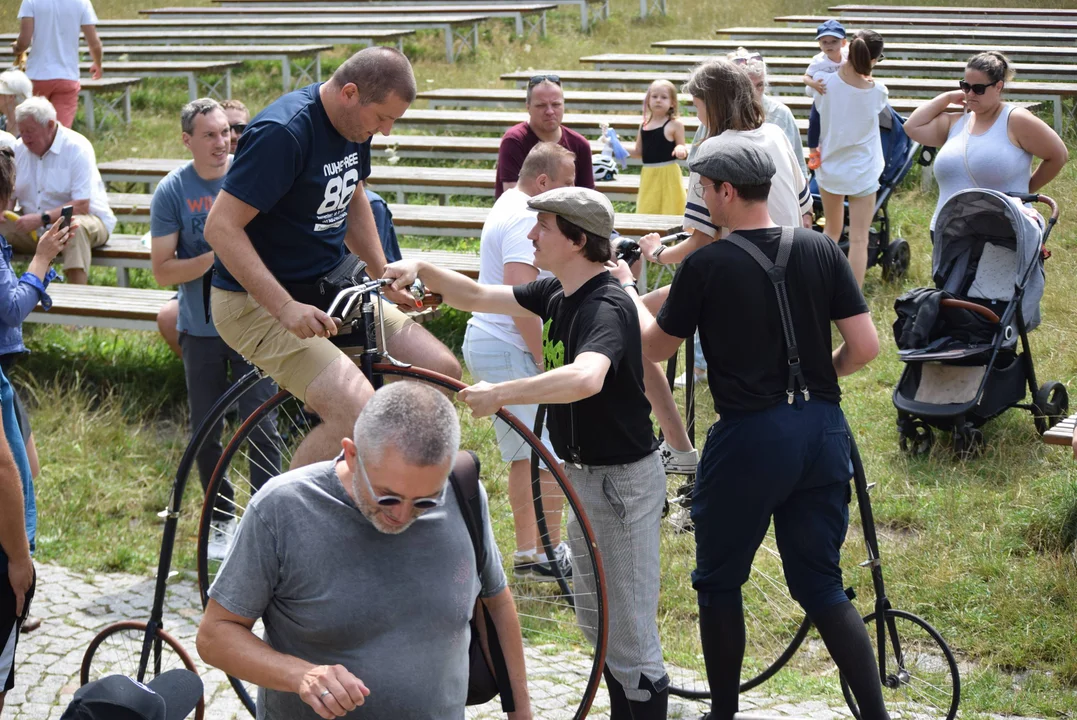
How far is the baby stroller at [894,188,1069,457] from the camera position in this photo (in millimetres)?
5871

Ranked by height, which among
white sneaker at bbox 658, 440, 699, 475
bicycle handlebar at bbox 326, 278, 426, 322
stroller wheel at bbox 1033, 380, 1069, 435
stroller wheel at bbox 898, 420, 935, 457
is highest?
bicycle handlebar at bbox 326, 278, 426, 322

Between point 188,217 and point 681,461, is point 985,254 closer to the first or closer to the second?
point 681,461

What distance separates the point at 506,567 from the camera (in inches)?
199

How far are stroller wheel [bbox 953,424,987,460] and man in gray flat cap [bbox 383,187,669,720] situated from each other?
9.01 ft

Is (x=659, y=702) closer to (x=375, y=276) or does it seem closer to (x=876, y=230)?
(x=375, y=276)

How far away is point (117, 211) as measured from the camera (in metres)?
9.67

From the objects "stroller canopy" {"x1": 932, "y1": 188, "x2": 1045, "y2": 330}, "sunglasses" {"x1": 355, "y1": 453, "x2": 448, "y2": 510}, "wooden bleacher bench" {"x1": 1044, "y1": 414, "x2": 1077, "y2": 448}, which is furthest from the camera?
"stroller canopy" {"x1": 932, "y1": 188, "x2": 1045, "y2": 330}

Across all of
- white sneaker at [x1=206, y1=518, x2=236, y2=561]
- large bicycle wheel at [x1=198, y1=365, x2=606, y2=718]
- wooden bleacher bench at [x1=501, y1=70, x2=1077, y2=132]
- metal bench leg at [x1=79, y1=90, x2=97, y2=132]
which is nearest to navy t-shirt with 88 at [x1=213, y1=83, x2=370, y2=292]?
large bicycle wheel at [x1=198, y1=365, x2=606, y2=718]

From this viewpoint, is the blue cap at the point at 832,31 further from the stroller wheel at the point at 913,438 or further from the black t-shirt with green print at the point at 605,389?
the black t-shirt with green print at the point at 605,389

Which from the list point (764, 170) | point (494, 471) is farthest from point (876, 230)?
point (764, 170)

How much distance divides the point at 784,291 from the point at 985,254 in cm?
314

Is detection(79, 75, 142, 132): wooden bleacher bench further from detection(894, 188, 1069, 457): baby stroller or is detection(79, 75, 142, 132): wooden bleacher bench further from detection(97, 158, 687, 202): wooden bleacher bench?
detection(894, 188, 1069, 457): baby stroller

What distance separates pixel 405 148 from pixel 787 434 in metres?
9.09

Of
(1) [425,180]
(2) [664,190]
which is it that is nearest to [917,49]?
(1) [425,180]
